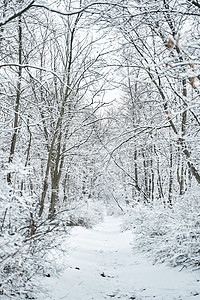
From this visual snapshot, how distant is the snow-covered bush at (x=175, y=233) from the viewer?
397 cm

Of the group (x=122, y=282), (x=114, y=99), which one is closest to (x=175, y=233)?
(x=122, y=282)

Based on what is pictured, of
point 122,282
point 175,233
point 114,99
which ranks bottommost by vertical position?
point 122,282

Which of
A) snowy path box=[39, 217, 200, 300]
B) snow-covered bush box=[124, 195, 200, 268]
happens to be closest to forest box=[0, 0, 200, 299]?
snow-covered bush box=[124, 195, 200, 268]

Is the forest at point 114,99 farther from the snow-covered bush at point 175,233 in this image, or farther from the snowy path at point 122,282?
the snowy path at point 122,282

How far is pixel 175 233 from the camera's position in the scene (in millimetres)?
3902

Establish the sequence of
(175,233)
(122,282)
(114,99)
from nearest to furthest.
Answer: (175,233), (122,282), (114,99)

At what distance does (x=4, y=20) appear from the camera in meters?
2.67

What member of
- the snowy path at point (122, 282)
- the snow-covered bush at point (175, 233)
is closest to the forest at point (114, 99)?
the snow-covered bush at point (175, 233)

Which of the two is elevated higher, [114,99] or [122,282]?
[114,99]

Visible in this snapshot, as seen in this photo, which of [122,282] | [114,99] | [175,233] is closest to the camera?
[175,233]

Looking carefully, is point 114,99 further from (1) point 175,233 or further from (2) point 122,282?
(2) point 122,282

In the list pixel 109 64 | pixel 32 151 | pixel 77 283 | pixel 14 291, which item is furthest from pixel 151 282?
pixel 32 151

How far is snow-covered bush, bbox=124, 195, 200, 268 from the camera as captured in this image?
3.97 meters

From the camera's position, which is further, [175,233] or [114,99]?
[114,99]
